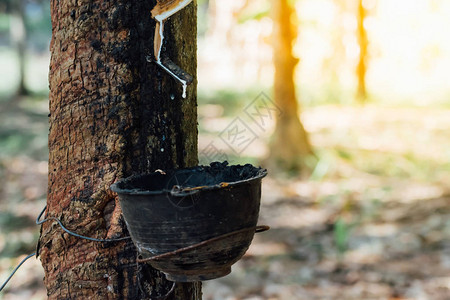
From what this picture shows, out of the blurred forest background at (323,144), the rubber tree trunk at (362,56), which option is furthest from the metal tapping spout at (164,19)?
the rubber tree trunk at (362,56)

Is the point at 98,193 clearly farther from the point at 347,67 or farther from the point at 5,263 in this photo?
the point at 347,67

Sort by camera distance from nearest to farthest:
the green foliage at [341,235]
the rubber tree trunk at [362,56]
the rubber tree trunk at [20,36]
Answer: the green foliage at [341,235], the rubber tree trunk at [362,56], the rubber tree trunk at [20,36]

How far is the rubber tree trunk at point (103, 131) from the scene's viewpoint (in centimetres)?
187

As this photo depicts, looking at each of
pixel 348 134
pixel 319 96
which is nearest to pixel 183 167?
pixel 348 134

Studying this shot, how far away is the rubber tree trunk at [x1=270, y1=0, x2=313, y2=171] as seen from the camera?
778 cm

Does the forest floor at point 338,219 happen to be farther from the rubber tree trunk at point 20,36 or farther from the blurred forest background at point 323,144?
the rubber tree trunk at point 20,36

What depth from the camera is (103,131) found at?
1.88 metres

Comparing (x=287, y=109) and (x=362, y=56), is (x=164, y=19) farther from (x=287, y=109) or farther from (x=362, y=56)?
(x=362, y=56)

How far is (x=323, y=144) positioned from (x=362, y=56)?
541cm

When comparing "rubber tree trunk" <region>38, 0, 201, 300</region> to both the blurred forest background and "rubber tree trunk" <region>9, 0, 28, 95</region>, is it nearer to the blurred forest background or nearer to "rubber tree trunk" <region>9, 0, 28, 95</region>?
the blurred forest background

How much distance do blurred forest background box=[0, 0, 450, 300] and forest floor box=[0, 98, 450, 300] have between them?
0.06 feet

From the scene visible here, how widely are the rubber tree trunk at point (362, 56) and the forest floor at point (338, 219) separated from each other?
115 inches

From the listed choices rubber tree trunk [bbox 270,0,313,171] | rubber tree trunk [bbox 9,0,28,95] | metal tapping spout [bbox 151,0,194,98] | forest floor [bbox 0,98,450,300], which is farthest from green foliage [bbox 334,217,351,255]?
rubber tree trunk [bbox 9,0,28,95]

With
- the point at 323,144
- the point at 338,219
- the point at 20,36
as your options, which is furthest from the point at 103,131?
the point at 20,36
